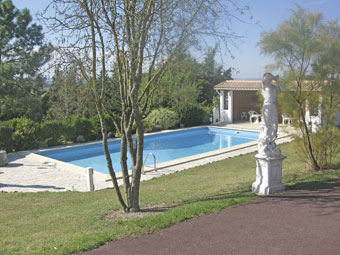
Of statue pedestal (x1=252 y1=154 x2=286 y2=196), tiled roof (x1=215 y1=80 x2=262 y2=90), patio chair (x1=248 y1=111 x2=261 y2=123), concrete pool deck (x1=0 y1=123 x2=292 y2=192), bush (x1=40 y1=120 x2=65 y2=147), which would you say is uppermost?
tiled roof (x1=215 y1=80 x2=262 y2=90)

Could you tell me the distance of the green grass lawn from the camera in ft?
15.7

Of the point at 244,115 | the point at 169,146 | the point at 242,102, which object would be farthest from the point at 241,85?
the point at 169,146

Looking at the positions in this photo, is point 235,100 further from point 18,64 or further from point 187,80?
point 18,64

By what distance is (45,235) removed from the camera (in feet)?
16.9

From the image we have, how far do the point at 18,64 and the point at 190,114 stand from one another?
10.7 m

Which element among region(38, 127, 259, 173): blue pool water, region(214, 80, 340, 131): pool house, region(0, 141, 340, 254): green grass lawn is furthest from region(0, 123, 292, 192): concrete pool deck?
region(214, 80, 340, 131): pool house

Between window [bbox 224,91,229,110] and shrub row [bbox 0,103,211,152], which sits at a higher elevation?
window [bbox 224,91,229,110]

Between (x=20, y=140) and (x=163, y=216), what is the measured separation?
1170 cm

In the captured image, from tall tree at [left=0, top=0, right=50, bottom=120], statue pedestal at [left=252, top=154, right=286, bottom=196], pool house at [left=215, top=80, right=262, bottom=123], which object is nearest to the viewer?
statue pedestal at [left=252, top=154, right=286, bottom=196]

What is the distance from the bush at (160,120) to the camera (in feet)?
68.8

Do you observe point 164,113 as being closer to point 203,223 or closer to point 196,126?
point 196,126

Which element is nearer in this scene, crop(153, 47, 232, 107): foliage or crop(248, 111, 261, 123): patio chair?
crop(153, 47, 232, 107): foliage

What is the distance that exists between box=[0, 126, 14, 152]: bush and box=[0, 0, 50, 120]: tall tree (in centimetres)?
393

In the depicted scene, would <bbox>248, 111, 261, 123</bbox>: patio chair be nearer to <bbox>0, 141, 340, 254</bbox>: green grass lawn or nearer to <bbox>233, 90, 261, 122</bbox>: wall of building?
<bbox>233, 90, 261, 122</bbox>: wall of building
